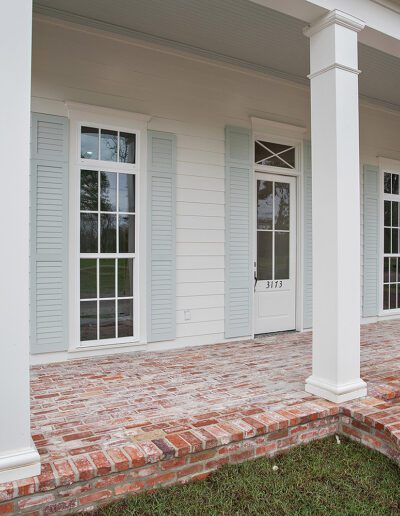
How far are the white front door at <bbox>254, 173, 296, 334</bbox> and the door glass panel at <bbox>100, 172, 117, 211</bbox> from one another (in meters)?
1.77

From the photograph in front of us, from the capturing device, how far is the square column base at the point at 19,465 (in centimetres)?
183

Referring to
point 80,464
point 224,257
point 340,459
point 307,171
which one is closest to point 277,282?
point 224,257

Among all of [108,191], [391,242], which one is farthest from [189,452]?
[391,242]

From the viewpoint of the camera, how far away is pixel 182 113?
14.6 feet

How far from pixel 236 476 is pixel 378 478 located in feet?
2.54

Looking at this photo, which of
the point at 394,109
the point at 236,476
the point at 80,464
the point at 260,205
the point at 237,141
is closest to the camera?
the point at 80,464

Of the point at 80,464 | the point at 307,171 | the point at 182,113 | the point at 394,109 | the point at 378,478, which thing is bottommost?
the point at 378,478

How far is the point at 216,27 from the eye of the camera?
399cm

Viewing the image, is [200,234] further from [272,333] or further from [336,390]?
[336,390]

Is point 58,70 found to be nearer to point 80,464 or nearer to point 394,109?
point 80,464

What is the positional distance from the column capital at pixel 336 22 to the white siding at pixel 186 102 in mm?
1743

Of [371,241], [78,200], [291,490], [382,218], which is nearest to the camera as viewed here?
[291,490]

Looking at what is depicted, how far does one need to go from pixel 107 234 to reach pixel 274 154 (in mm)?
2347

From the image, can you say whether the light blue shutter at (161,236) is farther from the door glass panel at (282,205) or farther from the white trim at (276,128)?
the door glass panel at (282,205)
